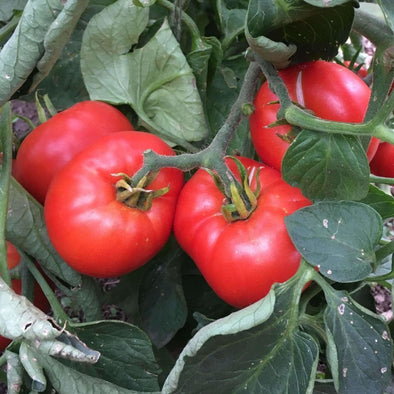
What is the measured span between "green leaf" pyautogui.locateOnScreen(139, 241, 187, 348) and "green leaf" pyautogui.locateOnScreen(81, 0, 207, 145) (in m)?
0.23

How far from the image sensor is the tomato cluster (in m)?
0.75

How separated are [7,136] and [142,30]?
0.85 ft

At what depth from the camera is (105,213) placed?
775 mm

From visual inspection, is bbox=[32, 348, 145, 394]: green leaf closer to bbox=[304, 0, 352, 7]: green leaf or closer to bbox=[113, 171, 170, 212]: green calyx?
bbox=[113, 171, 170, 212]: green calyx

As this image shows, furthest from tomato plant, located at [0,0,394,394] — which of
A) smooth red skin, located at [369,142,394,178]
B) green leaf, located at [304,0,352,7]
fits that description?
smooth red skin, located at [369,142,394,178]

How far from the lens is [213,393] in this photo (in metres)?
0.73

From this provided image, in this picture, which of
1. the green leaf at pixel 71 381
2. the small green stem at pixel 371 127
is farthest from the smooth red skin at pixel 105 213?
the small green stem at pixel 371 127

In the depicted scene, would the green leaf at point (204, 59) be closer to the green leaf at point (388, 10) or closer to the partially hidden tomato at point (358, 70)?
the partially hidden tomato at point (358, 70)

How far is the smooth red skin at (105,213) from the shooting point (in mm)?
777

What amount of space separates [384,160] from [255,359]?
0.40 m

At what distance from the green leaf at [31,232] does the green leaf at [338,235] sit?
13.9 inches

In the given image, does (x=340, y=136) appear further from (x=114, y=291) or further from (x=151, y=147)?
(x=114, y=291)

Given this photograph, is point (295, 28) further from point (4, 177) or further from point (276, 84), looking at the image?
point (4, 177)

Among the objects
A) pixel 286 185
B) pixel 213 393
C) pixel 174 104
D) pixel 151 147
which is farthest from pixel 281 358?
pixel 174 104
